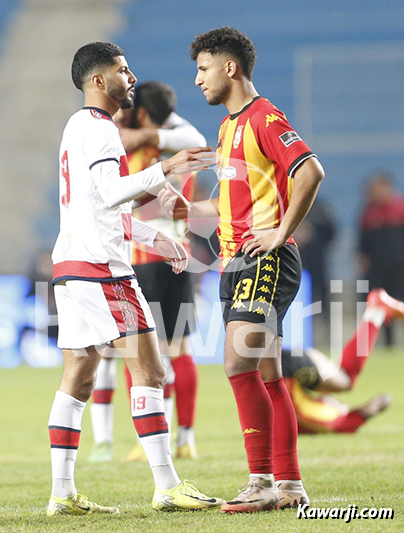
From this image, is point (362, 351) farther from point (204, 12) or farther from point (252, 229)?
point (204, 12)

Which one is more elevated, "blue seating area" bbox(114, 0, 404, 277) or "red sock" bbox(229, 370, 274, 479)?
"blue seating area" bbox(114, 0, 404, 277)

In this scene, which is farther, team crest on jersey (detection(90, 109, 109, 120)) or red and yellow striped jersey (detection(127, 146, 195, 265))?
red and yellow striped jersey (detection(127, 146, 195, 265))

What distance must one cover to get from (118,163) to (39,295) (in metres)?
9.18

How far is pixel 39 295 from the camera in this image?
40.5 ft

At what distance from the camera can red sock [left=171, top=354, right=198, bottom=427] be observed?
5.36 metres

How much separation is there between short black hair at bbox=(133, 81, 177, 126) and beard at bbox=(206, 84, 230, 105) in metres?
1.70

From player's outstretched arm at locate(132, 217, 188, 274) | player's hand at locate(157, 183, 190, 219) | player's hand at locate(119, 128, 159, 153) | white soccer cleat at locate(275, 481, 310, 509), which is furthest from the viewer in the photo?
player's hand at locate(119, 128, 159, 153)

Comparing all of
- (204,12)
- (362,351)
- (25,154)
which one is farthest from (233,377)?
(204,12)

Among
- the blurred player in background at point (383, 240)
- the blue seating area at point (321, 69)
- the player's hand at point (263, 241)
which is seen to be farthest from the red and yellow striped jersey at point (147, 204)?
the blue seating area at point (321, 69)

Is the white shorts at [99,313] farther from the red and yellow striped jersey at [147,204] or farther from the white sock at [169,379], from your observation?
the white sock at [169,379]

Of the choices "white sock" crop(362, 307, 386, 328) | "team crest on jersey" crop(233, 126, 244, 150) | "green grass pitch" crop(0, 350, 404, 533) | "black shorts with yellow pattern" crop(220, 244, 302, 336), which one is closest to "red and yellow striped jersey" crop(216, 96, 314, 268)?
"team crest on jersey" crop(233, 126, 244, 150)

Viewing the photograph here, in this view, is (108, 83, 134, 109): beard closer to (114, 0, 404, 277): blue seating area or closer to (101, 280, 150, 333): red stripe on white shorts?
(101, 280, 150, 333): red stripe on white shorts

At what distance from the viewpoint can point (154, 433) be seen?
11.4ft

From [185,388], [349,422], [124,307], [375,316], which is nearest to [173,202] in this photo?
[124,307]
